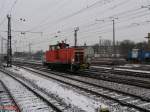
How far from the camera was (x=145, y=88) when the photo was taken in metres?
15.4

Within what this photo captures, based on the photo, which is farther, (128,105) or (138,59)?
(138,59)

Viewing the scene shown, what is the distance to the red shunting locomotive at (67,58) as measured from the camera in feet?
89.1

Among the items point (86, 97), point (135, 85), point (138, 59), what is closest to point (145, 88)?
point (135, 85)

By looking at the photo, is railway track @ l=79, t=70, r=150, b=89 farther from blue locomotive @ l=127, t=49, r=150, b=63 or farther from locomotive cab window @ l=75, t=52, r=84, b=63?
blue locomotive @ l=127, t=49, r=150, b=63

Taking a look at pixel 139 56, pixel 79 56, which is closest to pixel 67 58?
pixel 79 56

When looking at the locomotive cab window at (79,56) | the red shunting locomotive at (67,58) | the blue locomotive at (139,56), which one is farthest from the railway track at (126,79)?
the blue locomotive at (139,56)

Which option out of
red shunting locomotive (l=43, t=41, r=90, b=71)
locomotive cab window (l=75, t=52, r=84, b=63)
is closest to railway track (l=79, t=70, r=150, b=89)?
red shunting locomotive (l=43, t=41, r=90, b=71)

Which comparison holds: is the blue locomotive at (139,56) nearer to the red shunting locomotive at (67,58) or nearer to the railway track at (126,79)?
the red shunting locomotive at (67,58)

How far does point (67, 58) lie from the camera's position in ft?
91.6

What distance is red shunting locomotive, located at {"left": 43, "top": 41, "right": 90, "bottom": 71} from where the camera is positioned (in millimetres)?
27156

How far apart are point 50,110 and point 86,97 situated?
308 cm

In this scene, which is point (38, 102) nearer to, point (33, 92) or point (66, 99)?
point (66, 99)

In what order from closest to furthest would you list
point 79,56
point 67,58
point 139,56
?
point 79,56
point 67,58
point 139,56

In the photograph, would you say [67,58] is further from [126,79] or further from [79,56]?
[126,79]
